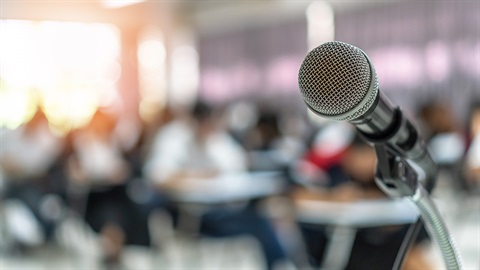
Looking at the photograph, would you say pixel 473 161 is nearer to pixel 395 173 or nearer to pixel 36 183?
pixel 36 183

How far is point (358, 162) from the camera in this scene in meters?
3.16

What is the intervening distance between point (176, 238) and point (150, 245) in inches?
27.2

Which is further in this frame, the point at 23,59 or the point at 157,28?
the point at 157,28

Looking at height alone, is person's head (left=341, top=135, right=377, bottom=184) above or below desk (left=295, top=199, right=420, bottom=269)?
above

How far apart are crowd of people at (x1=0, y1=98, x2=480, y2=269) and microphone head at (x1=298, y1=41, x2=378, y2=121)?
228 centimetres

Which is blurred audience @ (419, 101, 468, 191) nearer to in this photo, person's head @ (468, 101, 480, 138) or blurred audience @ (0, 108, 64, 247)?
person's head @ (468, 101, 480, 138)

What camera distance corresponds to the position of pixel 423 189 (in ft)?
2.80

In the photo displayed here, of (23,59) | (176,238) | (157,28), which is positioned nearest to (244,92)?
(157,28)

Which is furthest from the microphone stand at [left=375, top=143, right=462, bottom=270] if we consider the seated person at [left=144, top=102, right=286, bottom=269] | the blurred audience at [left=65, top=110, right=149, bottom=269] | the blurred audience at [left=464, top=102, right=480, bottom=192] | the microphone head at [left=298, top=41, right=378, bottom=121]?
the blurred audience at [left=464, top=102, right=480, bottom=192]

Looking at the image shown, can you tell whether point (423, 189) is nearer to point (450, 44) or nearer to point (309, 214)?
point (309, 214)

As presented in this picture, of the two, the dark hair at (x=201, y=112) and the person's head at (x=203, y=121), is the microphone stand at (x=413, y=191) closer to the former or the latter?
the person's head at (x=203, y=121)

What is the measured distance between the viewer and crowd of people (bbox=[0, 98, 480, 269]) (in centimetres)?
347

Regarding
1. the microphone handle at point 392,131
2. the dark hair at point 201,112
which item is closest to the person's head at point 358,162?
the dark hair at point 201,112

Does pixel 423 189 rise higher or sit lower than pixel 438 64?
higher
